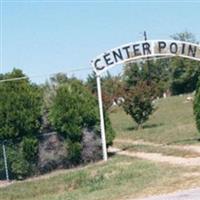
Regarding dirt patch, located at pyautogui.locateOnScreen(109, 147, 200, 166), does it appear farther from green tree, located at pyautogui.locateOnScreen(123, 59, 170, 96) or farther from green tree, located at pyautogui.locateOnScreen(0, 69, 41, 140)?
green tree, located at pyautogui.locateOnScreen(123, 59, 170, 96)

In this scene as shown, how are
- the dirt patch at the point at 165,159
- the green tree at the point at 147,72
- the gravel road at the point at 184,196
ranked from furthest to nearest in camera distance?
the green tree at the point at 147,72 → the dirt patch at the point at 165,159 → the gravel road at the point at 184,196

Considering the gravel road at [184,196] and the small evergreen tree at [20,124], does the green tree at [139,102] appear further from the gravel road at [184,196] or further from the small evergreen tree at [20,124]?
the gravel road at [184,196]

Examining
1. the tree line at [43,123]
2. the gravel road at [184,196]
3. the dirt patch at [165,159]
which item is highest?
the tree line at [43,123]

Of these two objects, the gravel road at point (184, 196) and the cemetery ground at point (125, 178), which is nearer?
the gravel road at point (184, 196)

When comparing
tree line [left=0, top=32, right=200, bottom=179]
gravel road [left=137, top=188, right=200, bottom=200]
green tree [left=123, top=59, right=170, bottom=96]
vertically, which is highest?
green tree [left=123, top=59, right=170, bottom=96]

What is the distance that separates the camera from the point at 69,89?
20.5 meters

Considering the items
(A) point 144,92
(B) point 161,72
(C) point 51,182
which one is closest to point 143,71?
→ (B) point 161,72

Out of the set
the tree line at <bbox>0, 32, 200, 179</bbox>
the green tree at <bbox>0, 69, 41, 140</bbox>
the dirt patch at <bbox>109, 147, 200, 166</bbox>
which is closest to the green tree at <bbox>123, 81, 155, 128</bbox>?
the dirt patch at <bbox>109, 147, 200, 166</bbox>

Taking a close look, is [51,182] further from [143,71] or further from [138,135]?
[143,71]

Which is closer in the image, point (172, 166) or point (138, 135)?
point (172, 166)

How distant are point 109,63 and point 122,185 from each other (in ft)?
23.1

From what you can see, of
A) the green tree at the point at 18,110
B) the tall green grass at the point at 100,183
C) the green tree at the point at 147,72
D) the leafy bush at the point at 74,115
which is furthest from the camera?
the green tree at the point at 147,72

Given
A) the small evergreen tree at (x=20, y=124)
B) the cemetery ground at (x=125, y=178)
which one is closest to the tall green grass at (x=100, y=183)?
the cemetery ground at (x=125, y=178)

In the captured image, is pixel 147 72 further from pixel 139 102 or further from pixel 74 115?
pixel 74 115
